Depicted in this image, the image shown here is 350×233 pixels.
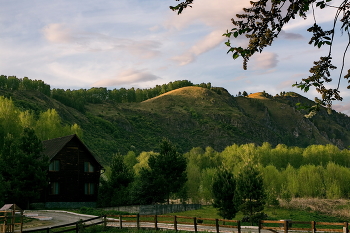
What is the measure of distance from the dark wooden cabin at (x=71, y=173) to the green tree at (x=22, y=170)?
585 centimetres

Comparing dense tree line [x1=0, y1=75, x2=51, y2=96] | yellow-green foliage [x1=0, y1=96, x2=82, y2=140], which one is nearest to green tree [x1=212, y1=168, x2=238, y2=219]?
yellow-green foliage [x1=0, y1=96, x2=82, y2=140]

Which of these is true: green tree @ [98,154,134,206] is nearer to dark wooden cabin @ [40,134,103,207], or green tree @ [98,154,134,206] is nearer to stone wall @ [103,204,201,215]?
stone wall @ [103,204,201,215]

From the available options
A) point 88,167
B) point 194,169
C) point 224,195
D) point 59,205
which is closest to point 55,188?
point 59,205

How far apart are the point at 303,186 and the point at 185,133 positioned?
126843mm

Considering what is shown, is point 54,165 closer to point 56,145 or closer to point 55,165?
point 55,165

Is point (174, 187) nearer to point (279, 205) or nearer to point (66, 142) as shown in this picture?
point (66, 142)

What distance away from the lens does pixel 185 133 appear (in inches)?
7648

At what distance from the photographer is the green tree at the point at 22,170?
139 feet

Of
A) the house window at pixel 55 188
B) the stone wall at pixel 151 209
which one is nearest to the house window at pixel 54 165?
the house window at pixel 55 188

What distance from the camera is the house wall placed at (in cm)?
5125

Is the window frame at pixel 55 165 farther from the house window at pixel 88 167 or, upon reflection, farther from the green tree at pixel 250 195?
the green tree at pixel 250 195

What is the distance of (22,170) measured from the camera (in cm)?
4319

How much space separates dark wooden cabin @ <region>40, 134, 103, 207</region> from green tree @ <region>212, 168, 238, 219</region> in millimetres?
21136

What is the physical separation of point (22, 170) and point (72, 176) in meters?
10.2
